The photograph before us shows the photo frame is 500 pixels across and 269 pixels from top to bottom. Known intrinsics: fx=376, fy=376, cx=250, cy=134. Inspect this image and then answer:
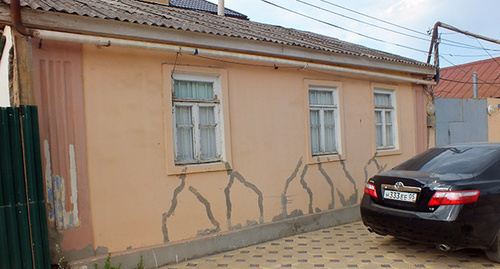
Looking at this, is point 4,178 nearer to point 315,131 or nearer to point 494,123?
point 315,131

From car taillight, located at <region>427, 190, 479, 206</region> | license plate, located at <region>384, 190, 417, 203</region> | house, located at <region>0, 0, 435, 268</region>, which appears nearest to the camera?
car taillight, located at <region>427, 190, 479, 206</region>

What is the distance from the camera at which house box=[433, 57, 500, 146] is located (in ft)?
33.9

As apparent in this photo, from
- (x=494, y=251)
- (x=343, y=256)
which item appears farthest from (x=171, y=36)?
(x=494, y=251)

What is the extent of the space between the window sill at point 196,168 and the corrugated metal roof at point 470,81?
43.0ft

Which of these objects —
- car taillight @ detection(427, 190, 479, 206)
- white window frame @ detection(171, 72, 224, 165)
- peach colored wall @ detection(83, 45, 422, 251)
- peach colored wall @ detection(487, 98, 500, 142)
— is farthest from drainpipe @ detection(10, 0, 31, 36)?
peach colored wall @ detection(487, 98, 500, 142)

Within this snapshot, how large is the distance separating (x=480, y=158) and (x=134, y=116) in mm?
4328

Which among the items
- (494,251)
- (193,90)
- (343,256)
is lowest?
(343,256)

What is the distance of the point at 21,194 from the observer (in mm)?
3857

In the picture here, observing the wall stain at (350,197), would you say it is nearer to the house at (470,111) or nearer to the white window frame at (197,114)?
the white window frame at (197,114)

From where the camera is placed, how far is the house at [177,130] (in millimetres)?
4258

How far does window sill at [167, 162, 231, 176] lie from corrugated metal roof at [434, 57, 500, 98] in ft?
43.0

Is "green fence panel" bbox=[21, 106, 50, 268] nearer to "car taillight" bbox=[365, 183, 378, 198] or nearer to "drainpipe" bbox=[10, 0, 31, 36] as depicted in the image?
"drainpipe" bbox=[10, 0, 31, 36]

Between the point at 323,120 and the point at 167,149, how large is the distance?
10.5 feet

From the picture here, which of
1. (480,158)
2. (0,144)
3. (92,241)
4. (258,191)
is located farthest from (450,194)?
(0,144)
